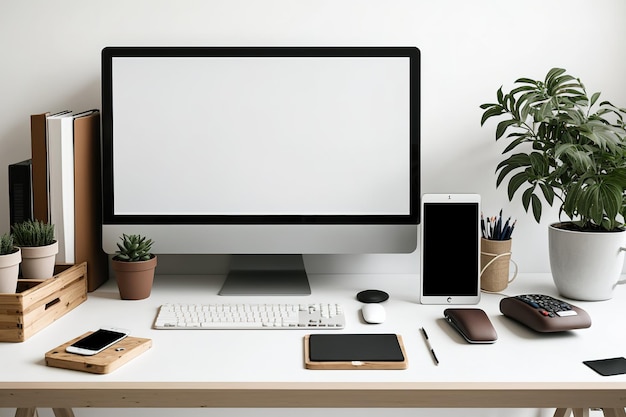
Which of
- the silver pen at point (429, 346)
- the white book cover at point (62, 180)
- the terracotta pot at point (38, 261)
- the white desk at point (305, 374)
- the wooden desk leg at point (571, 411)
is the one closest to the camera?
the white desk at point (305, 374)

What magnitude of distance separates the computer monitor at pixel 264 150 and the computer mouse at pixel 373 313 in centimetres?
20

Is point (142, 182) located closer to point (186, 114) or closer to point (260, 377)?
point (186, 114)

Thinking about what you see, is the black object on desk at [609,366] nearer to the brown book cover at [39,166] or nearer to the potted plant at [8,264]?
the potted plant at [8,264]

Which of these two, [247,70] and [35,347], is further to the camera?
[247,70]

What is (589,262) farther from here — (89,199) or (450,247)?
(89,199)

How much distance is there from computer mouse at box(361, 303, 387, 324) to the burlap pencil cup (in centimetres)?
31

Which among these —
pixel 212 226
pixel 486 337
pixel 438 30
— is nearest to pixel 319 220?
pixel 212 226

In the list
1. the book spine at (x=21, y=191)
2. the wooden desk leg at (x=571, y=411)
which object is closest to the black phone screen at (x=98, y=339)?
the book spine at (x=21, y=191)

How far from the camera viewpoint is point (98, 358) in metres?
1.06

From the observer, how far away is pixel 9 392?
99cm

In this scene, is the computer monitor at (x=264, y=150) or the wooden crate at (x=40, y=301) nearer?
the wooden crate at (x=40, y=301)

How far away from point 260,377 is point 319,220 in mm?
539

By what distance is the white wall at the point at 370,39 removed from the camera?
5.41ft

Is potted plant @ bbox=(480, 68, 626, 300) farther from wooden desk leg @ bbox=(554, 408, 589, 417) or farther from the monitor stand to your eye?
the monitor stand
